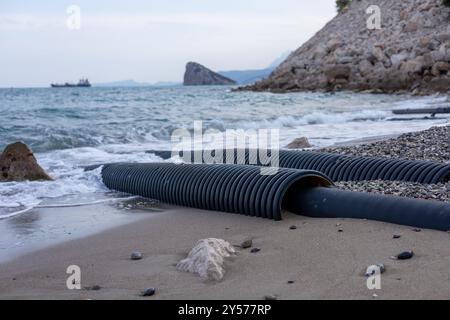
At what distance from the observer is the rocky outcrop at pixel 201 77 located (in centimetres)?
10675

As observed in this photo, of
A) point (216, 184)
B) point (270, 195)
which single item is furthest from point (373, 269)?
point (216, 184)

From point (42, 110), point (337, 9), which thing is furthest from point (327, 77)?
point (42, 110)

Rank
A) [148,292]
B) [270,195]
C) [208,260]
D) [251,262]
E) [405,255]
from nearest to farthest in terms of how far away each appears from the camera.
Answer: [148,292]
[405,255]
[208,260]
[251,262]
[270,195]

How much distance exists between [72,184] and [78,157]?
12.3ft

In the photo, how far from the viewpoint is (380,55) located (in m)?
36.9

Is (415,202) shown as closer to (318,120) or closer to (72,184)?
(72,184)

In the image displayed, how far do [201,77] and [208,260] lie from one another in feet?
343

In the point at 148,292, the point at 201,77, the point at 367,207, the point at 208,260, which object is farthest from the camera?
the point at 201,77

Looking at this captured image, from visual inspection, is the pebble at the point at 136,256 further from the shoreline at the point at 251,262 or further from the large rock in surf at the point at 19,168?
the large rock in surf at the point at 19,168

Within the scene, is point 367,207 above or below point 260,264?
above

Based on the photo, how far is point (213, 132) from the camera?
17.5m

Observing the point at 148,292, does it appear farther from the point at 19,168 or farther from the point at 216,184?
the point at 19,168

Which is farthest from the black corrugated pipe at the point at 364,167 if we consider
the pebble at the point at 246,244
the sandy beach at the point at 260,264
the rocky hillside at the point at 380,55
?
the rocky hillside at the point at 380,55
